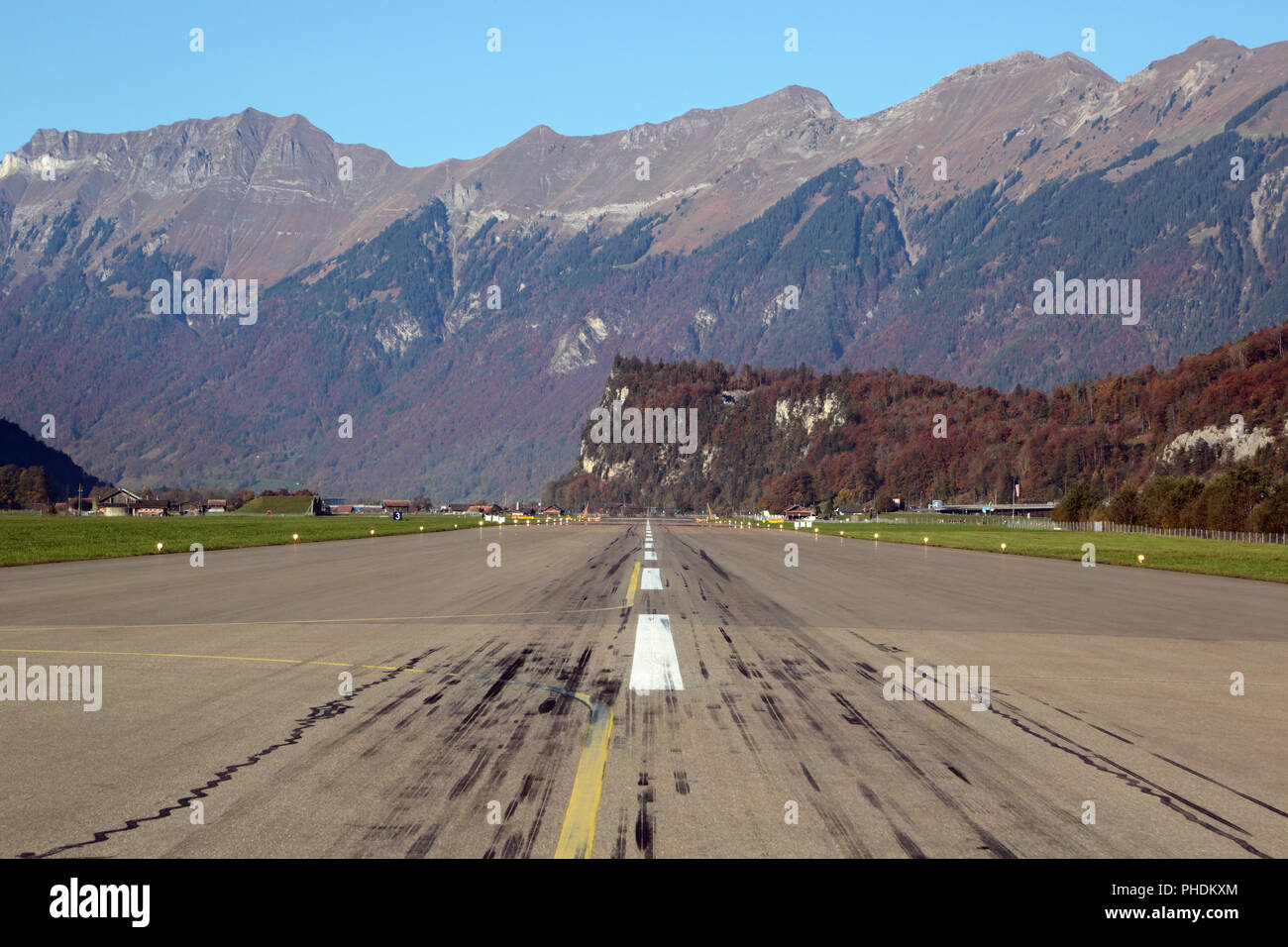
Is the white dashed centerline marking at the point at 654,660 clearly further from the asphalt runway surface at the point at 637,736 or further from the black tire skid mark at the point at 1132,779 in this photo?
the black tire skid mark at the point at 1132,779

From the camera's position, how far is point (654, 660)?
16781 millimetres

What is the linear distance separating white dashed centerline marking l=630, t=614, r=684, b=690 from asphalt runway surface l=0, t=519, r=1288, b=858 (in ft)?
0.37

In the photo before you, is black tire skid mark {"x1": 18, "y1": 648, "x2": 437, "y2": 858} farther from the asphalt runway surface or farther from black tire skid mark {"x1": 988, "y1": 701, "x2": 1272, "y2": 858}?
black tire skid mark {"x1": 988, "y1": 701, "x2": 1272, "y2": 858}

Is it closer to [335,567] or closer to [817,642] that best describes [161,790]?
[817,642]

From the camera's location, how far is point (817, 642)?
19312mm

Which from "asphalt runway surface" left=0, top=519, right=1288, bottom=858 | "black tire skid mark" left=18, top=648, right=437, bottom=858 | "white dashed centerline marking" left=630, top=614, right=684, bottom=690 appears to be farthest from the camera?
"white dashed centerline marking" left=630, top=614, right=684, bottom=690

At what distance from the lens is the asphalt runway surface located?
25.3ft

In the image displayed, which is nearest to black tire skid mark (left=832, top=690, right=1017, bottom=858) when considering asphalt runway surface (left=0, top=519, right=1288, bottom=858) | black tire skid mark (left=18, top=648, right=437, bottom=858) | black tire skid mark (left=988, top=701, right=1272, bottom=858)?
asphalt runway surface (left=0, top=519, right=1288, bottom=858)

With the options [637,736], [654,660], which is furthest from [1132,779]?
[654,660]

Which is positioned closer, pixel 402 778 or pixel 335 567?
pixel 402 778

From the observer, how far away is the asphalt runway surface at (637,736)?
7.70 meters

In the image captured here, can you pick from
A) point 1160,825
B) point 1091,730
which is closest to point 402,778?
point 1160,825
